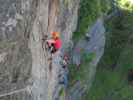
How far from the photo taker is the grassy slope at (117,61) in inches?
739

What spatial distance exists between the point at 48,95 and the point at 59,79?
1.86m

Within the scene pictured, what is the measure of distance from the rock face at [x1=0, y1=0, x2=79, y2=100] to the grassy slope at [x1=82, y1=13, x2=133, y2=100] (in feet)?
25.2

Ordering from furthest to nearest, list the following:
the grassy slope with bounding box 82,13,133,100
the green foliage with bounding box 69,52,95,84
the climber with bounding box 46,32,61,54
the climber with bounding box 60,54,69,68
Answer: the grassy slope with bounding box 82,13,133,100 < the green foliage with bounding box 69,52,95,84 < the climber with bounding box 60,54,69,68 < the climber with bounding box 46,32,61,54

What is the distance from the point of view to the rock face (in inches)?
307

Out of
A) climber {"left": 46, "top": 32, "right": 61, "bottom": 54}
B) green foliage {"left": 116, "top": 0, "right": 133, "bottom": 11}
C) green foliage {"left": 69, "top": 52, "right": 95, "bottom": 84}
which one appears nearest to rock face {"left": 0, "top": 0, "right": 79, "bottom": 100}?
climber {"left": 46, "top": 32, "right": 61, "bottom": 54}

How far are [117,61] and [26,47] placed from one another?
11596mm

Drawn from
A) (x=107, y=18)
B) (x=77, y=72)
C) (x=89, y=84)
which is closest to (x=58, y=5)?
(x=77, y=72)

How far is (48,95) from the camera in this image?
11852 mm

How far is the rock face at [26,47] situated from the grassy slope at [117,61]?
25.2 feet

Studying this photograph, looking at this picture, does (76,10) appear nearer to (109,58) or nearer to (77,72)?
(77,72)

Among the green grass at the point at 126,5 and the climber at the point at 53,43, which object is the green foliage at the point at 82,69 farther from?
the climber at the point at 53,43

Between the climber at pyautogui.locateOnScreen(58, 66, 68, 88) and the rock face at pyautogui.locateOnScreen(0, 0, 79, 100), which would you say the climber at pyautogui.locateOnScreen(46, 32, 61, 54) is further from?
the climber at pyautogui.locateOnScreen(58, 66, 68, 88)

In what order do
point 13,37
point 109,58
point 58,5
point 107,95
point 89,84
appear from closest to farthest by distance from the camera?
point 13,37 < point 58,5 < point 89,84 < point 107,95 < point 109,58

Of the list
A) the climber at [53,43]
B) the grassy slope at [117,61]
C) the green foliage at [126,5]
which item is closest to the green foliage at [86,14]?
the grassy slope at [117,61]
